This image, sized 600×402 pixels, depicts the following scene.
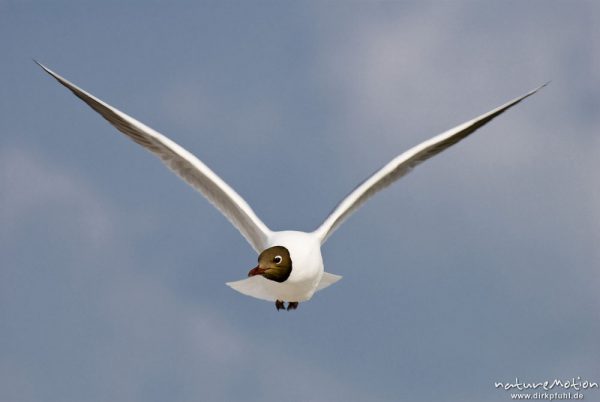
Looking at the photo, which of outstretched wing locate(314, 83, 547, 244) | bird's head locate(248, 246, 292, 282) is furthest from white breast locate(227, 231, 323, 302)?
outstretched wing locate(314, 83, 547, 244)

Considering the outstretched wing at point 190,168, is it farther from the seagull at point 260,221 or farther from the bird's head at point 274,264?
the bird's head at point 274,264

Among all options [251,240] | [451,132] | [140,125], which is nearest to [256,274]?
[251,240]

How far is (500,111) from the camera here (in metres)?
14.9

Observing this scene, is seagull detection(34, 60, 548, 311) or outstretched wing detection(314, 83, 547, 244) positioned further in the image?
outstretched wing detection(314, 83, 547, 244)

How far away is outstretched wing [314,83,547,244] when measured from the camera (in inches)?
554

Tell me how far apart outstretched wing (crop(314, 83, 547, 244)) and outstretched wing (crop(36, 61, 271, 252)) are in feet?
3.32

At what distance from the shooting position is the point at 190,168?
47.1 ft

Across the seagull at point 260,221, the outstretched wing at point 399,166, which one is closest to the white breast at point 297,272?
the seagull at point 260,221

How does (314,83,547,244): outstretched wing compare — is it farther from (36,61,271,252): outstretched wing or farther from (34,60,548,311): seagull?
(36,61,271,252): outstretched wing

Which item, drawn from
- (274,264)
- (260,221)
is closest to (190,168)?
(260,221)

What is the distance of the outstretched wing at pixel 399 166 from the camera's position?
46.2 feet

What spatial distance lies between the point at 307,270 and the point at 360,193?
1.55 metres

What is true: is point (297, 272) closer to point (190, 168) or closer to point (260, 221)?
point (260, 221)

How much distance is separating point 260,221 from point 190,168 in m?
1.29
